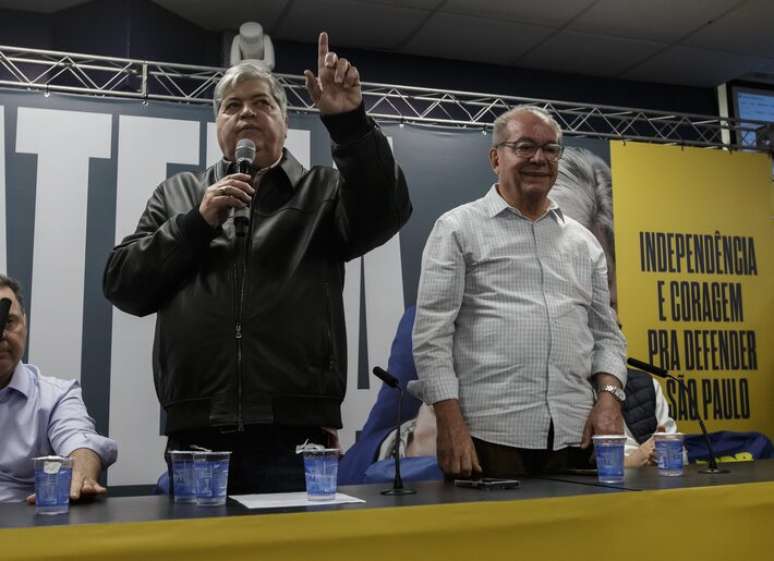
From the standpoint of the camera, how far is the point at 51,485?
1.18m

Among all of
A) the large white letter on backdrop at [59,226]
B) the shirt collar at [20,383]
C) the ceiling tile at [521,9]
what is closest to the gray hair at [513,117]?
the shirt collar at [20,383]

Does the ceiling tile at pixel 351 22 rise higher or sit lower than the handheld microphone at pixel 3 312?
higher

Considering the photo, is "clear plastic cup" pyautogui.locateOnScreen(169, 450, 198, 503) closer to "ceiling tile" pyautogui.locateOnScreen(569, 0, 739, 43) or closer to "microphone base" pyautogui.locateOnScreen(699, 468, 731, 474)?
"microphone base" pyautogui.locateOnScreen(699, 468, 731, 474)

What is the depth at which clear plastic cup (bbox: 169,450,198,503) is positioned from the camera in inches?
50.2

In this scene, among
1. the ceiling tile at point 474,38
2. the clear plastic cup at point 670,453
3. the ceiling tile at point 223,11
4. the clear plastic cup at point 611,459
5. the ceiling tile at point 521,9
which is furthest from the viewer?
the ceiling tile at point 474,38

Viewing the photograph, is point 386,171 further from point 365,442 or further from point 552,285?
point 365,442

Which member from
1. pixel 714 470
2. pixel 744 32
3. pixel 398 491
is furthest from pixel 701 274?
pixel 398 491

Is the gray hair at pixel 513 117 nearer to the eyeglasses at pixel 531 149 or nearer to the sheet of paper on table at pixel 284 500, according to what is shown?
the eyeglasses at pixel 531 149

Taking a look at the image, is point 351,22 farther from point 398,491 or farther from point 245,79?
point 398,491

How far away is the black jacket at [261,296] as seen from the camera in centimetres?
157

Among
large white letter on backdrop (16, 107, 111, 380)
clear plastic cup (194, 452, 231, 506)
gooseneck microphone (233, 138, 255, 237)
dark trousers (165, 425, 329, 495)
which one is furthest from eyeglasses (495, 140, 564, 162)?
large white letter on backdrop (16, 107, 111, 380)

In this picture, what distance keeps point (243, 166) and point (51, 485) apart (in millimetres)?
738

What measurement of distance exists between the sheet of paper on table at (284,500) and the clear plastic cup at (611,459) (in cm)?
51

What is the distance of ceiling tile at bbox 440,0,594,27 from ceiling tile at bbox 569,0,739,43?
0.11 metres
